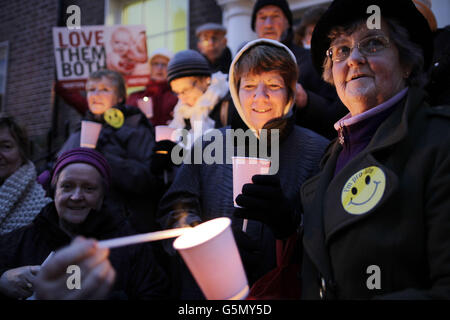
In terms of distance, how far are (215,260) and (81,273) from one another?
0.40 metres

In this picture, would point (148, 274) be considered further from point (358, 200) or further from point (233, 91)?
point (358, 200)

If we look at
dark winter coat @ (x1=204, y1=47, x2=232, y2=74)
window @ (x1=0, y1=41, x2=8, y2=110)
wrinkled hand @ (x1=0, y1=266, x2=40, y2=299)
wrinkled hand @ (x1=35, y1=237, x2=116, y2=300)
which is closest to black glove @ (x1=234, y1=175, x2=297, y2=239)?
wrinkled hand @ (x1=35, y1=237, x2=116, y2=300)

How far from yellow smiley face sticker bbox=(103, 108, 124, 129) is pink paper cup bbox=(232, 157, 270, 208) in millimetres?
2257

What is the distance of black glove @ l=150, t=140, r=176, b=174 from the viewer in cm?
303

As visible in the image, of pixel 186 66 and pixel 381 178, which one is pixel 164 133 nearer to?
pixel 186 66

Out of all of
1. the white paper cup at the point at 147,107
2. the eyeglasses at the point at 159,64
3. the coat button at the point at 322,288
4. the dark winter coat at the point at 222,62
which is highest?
the eyeglasses at the point at 159,64

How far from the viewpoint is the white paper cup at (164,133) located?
3.05m

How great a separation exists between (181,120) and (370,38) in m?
2.44

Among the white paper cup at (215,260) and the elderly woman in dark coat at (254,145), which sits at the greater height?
the elderly woman in dark coat at (254,145)

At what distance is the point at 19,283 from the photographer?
6.57 feet

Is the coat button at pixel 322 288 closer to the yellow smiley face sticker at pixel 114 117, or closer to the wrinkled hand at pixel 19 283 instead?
the wrinkled hand at pixel 19 283

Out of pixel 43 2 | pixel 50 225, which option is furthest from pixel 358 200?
pixel 43 2

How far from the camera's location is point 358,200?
49.7 inches

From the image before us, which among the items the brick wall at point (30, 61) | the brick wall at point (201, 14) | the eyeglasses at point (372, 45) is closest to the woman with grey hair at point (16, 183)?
the eyeglasses at point (372, 45)
